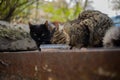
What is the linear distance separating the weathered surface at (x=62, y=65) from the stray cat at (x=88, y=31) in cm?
86

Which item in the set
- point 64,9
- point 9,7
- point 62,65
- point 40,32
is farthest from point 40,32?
point 62,65

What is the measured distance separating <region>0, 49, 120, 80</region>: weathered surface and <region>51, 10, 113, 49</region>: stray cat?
86 cm

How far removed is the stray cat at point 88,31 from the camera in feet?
7.60

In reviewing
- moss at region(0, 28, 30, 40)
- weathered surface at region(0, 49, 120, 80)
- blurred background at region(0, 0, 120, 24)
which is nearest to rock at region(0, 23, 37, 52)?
moss at region(0, 28, 30, 40)

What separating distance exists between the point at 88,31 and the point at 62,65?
1.19 metres

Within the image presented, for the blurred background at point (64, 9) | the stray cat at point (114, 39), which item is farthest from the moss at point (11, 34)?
the blurred background at point (64, 9)

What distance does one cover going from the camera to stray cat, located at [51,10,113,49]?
91.2 inches

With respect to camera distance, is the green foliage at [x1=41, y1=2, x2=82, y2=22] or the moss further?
the green foliage at [x1=41, y1=2, x2=82, y2=22]

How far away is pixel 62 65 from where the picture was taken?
1.22m

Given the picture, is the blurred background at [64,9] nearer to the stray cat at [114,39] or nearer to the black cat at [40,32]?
the black cat at [40,32]

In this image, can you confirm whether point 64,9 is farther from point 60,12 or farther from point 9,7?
point 9,7

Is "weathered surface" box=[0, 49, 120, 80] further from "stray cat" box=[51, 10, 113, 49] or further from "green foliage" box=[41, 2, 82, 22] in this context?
"green foliage" box=[41, 2, 82, 22]

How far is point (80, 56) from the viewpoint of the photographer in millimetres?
1134

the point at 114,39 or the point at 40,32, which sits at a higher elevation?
the point at 114,39
